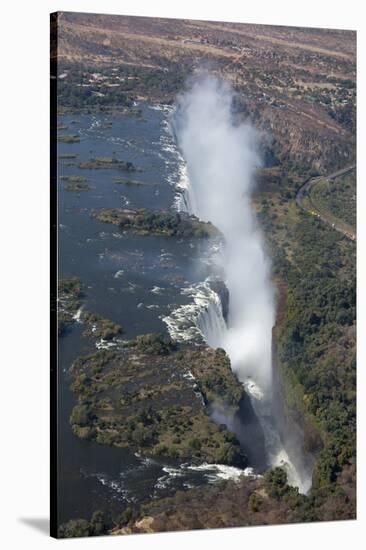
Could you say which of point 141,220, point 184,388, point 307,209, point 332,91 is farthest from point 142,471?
point 332,91

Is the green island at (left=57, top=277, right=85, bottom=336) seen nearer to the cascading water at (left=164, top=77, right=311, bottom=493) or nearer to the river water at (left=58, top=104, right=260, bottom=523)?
the river water at (left=58, top=104, right=260, bottom=523)

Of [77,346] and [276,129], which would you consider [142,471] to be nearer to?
[77,346]

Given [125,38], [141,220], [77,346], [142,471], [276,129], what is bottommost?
[142,471]

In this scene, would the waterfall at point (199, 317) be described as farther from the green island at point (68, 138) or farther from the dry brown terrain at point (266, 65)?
the green island at point (68, 138)

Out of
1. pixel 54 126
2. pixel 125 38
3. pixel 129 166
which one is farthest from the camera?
pixel 129 166

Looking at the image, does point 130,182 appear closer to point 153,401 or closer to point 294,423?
point 153,401

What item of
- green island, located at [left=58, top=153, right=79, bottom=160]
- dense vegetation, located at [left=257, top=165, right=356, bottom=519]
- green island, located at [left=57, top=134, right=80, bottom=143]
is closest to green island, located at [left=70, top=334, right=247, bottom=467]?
dense vegetation, located at [left=257, top=165, right=356, bottom=519]
